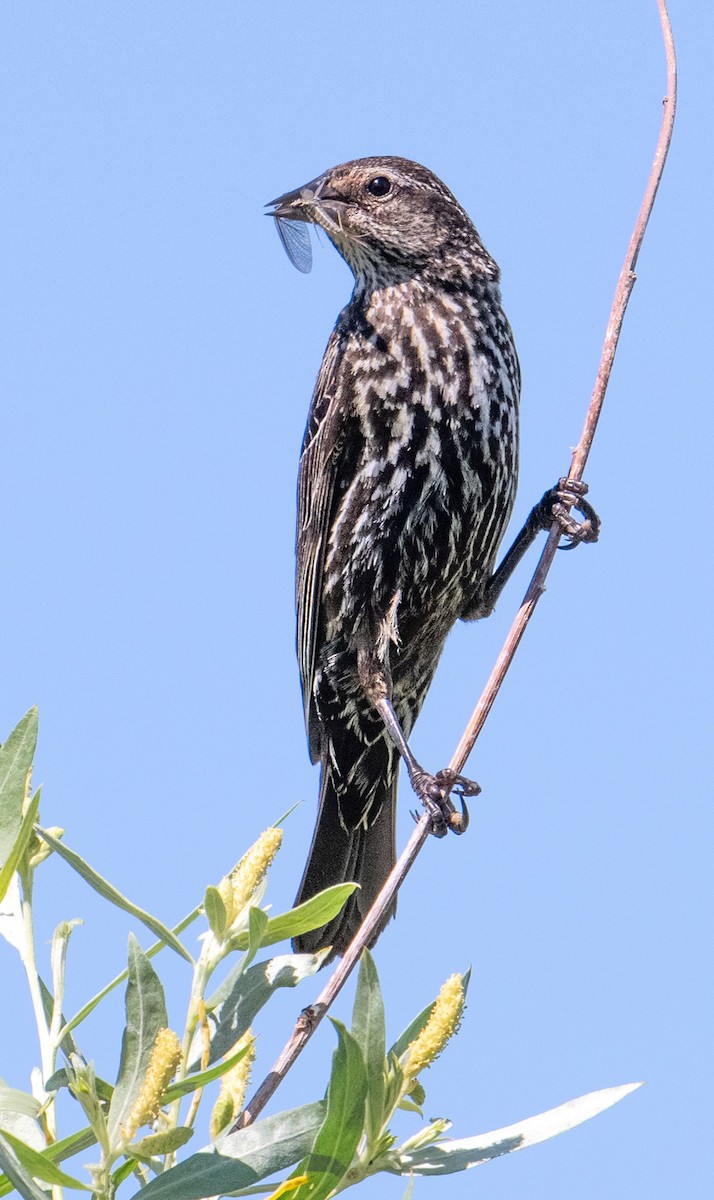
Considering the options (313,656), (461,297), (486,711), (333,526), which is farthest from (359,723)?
(486,711)

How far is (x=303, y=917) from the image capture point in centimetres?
192

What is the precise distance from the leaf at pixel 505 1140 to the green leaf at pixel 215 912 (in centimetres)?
35

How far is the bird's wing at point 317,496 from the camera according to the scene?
4594 millimetres

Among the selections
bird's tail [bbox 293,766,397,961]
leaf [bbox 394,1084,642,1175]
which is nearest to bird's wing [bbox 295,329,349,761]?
bird's tail [bbox 293,766,397,961]

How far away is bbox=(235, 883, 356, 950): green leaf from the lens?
1.89 metres

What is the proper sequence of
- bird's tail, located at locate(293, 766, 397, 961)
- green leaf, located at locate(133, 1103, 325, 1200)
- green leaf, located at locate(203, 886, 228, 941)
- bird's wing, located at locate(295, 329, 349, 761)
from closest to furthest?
green leaf, located at locate(133, 1103, 325, 1200) < green leaf, located at locate(203, 886, 228, 941) < bird's wing, located at locate(295, 329, 349, 761) < bird's tail, located at locate(293, 766, 397, 961)

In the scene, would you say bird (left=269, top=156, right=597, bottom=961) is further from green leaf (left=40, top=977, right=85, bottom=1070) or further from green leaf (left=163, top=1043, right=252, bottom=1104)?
green leaf (left=163, top=1043, right=252, bottom=1104)

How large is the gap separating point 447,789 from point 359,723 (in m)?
0.93

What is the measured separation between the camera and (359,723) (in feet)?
16.0

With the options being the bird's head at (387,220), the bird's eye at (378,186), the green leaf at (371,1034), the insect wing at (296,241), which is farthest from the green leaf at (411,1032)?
the bird's eye at (378,186)

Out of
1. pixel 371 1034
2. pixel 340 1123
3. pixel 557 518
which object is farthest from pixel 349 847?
pixel 340 1123

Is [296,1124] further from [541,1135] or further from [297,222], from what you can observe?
[297,222]

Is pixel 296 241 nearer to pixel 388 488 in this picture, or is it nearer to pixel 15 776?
pixel 388 488

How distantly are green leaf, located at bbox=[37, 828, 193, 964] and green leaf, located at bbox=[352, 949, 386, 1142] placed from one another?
0.23m
